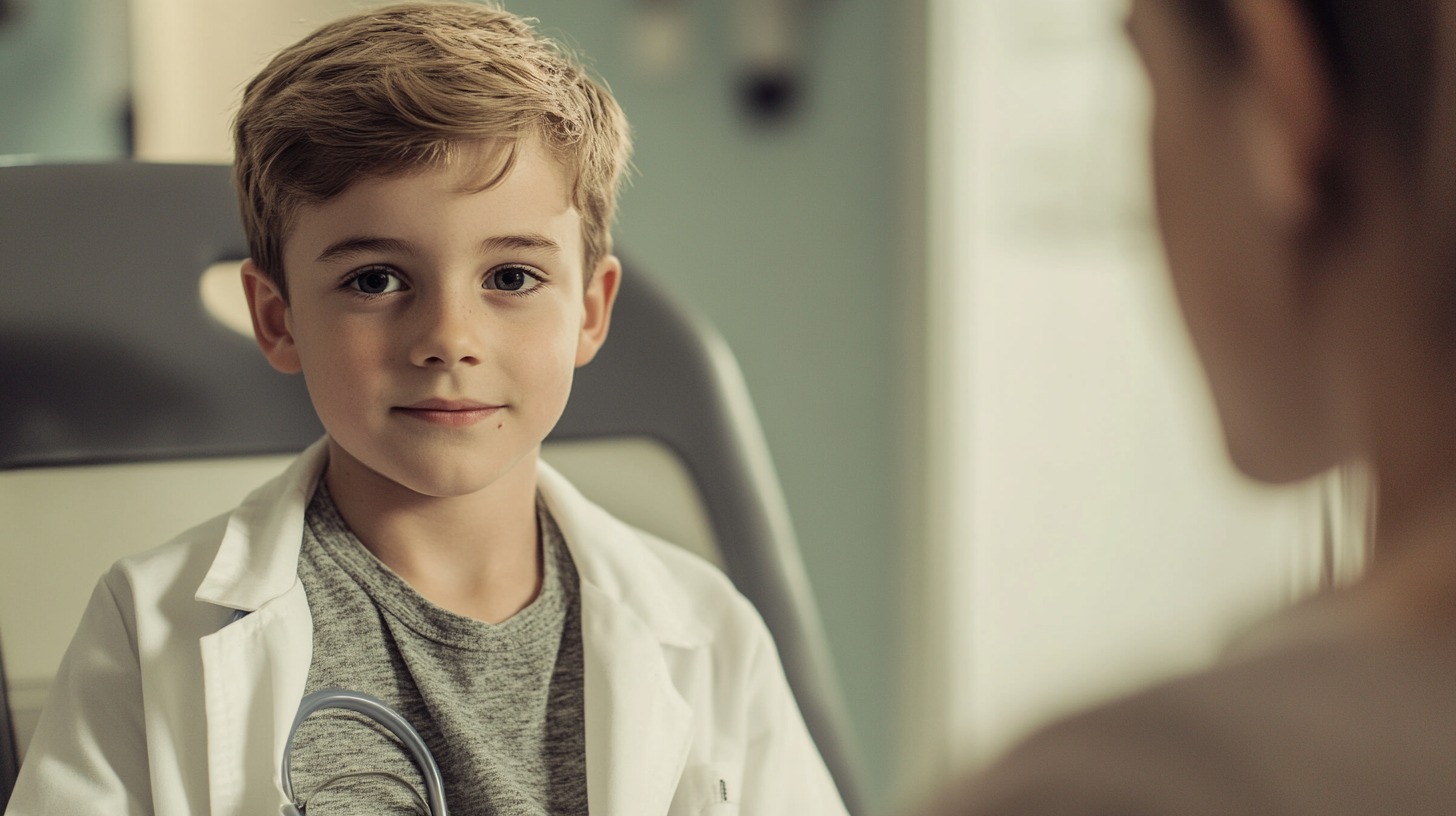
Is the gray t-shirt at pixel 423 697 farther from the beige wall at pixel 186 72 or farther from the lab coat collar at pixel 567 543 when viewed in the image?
the beige wall at pixel 186 72

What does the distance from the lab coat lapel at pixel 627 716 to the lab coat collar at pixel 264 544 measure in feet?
0.38

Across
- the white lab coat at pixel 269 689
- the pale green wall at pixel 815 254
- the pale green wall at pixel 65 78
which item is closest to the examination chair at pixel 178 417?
the white lab coat at pixel 269 689

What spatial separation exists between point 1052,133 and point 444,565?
3.92 feet

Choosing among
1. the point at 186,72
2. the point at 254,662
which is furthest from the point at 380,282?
the point at 186,72

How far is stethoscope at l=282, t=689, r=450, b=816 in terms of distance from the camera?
0.43 metres

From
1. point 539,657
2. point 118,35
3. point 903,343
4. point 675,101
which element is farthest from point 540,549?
point 903,343

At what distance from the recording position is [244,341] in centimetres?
63

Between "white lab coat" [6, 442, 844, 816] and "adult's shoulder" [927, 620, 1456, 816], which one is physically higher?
"adult's shoulder" [927, 620, 1456, 816]

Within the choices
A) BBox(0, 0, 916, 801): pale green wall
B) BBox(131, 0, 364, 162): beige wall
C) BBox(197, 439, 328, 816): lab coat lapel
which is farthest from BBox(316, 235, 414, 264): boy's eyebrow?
BBox(0, 0, 916, 801): pale green wall

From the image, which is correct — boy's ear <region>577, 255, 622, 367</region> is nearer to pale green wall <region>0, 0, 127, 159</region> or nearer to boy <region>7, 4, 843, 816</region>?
boy <region>7, 4, 843, 816</region>

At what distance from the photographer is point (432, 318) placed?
0.43 m

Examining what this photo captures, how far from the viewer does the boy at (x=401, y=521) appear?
43cm

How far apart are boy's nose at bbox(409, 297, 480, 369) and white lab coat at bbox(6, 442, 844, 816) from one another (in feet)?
0.29

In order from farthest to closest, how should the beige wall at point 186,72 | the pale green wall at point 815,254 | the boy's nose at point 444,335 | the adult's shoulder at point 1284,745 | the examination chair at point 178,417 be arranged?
the pale green wall at point 815,254 < the beige wall at point 186,72 < the examination chair at point 178,417 < the boy's nose at point 444,335 < the adult's shoulder at point 1284,745
